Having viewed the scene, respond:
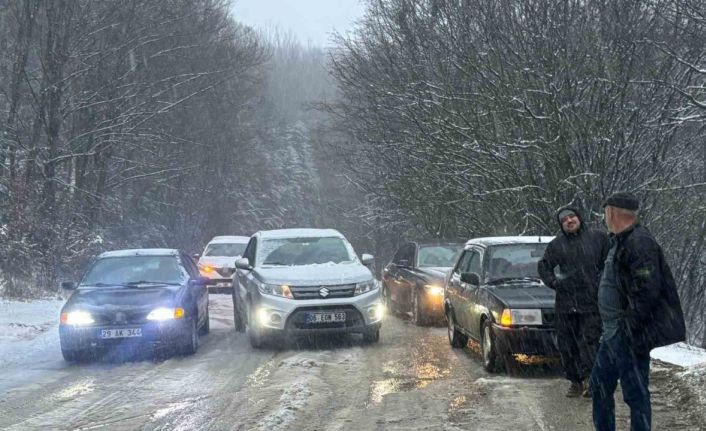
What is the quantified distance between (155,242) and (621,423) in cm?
3569

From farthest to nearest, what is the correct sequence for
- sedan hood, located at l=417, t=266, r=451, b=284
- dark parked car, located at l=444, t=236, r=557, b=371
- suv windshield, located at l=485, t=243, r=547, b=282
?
sedan hood, located at l=417, t=266, r=451, b=284, suv windshield, located at l=485, t=243, r=547, b=282, dark parked car, located at l=444, t=236, r=557, b=371

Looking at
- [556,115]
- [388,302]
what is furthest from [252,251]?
Answer: [556,115]

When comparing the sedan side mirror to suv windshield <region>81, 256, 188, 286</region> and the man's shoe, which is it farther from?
the man's shoe

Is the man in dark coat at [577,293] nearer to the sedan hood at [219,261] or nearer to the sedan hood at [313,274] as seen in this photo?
the sedan hood at [313,274]

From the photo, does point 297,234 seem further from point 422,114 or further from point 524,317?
point 422,114

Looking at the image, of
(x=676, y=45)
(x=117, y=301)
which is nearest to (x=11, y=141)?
(x=117, y=301)

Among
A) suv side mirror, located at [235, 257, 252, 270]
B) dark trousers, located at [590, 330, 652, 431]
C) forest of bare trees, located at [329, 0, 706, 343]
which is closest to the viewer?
dark trousers, located at [590, 330, 652, 431]

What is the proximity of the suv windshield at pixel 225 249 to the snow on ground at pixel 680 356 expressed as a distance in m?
15.5

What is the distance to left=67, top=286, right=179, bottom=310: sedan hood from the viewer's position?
1115 cm

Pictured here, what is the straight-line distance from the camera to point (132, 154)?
33781 mm

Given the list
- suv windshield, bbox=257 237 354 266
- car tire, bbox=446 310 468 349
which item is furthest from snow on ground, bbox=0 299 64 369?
car tire, bbox=446 310 468 349

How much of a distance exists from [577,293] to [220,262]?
17.0 metres

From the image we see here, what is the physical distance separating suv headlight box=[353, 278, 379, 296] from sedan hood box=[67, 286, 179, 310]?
257 centimetres

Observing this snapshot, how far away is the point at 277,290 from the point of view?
11961 mm
